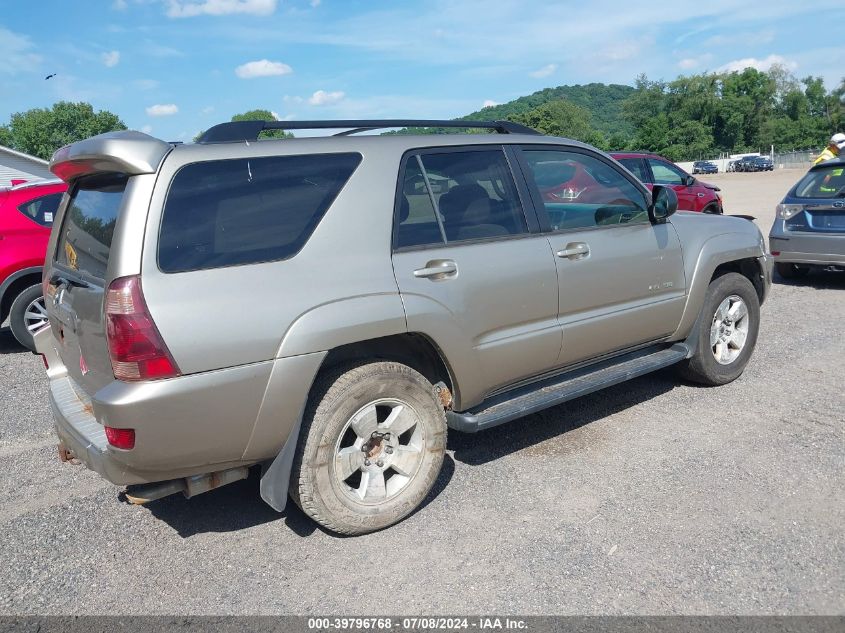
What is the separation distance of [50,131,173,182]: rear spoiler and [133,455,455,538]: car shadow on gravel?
5.95 ft

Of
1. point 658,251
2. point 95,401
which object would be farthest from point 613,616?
point 658,251

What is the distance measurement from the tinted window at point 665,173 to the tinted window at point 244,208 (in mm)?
10615

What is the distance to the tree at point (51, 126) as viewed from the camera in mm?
88625

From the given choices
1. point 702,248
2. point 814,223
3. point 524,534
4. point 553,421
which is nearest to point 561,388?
point 553,421

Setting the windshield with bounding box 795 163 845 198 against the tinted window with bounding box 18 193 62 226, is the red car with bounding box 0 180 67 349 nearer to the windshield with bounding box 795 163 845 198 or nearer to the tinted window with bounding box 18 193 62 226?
the tinted window with bounding box 18 193 62 226

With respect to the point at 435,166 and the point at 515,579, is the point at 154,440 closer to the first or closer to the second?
the point at 515,579

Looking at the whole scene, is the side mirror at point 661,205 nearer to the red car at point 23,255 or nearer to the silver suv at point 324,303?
the silver suv at point 324,303

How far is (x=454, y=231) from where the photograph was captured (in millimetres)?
3771

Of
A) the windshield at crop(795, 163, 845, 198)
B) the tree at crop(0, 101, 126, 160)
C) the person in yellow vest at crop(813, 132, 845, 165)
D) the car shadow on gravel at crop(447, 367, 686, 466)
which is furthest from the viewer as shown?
the tree at crop(0, 101, 126, 160)

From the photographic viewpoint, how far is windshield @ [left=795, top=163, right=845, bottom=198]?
28.9 ft

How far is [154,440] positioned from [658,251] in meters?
3.29

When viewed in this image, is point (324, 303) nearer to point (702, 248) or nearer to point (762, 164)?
point (702, 248)

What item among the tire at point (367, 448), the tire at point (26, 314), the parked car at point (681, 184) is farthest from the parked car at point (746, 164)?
the tire at point (367, 448)

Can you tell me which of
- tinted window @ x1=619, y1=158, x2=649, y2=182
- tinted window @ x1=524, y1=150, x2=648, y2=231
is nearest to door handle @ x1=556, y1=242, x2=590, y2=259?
tinted window @ x1=524, y1=150, x2=648, y2=231
